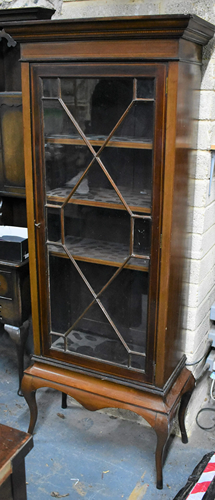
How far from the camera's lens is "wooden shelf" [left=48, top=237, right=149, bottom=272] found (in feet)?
5.25

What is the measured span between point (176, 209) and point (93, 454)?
111cm

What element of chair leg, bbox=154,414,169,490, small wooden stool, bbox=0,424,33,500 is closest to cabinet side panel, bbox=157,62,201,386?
chair leg, bbox=154,414,169,490

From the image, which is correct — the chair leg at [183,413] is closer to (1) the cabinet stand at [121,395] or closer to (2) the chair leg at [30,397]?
(1) the cabinet stand at [121,395]

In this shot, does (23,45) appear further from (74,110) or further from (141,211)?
(141,211)

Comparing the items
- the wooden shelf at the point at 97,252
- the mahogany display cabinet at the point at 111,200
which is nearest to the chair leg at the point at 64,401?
the mahogany display cabinet at the point at 111,200

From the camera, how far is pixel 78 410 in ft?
7.20

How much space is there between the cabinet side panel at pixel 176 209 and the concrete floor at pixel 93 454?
1.46 feet

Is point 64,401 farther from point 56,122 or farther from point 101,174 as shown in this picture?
point 56,122

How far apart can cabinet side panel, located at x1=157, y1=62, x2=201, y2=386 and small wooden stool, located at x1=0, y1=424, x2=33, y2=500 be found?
25.2 inches

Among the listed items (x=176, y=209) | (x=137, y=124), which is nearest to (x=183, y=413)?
(x=176, y=209)

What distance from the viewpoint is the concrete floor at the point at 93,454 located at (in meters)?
1.74

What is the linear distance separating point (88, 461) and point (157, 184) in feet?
3.88

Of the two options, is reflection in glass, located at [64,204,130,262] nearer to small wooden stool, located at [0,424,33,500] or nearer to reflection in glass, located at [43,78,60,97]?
reflection in glass, located at [43,78,60,97]

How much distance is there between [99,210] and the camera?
5.30ft
